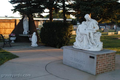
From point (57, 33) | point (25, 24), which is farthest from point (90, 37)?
point (25, 24)

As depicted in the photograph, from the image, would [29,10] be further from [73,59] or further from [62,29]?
[73,59]

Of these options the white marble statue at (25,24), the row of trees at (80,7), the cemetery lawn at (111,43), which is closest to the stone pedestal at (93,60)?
the cemetery lawn at (111,43)

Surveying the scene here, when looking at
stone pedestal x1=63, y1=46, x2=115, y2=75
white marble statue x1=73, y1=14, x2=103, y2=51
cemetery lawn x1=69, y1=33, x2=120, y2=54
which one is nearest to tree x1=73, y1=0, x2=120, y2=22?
cemetery lawn x1=69, y1=33, x2=120, y2=54

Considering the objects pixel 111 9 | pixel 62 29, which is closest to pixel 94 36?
pixel 62 29

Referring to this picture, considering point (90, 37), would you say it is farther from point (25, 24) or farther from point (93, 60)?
point (25, 24)

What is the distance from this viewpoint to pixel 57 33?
A: 1160cm

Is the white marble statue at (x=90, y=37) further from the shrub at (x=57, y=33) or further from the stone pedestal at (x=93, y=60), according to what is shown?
the shrub at (x=57, y=33)

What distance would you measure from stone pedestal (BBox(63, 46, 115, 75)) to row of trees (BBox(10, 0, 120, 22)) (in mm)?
7683

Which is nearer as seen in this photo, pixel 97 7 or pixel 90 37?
pixel 90 37

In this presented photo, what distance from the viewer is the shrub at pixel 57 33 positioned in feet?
38.1

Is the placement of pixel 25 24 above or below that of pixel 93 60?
above

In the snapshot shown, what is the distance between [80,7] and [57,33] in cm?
382

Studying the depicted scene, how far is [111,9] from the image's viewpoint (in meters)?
14.4

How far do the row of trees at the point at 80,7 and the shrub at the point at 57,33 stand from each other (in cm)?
277
